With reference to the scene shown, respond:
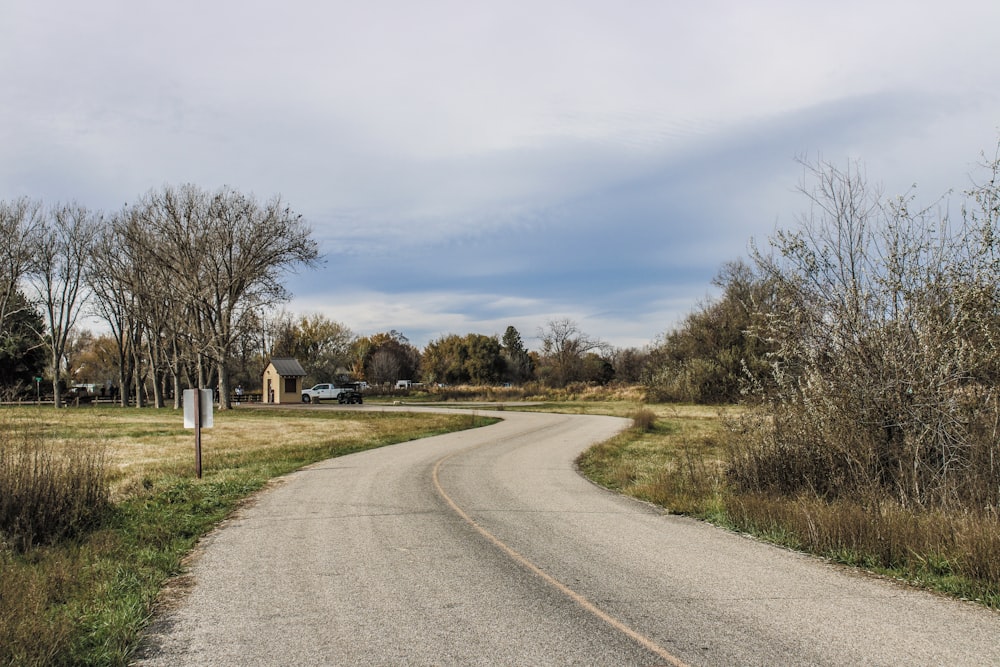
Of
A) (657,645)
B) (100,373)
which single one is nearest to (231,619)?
(657,645)

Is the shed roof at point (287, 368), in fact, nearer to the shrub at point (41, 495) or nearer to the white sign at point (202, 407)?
the white sign at point (202, 407)

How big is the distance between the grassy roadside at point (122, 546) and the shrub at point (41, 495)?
202 mm

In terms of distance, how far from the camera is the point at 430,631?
19.0 feet

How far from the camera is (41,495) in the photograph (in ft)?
33.5

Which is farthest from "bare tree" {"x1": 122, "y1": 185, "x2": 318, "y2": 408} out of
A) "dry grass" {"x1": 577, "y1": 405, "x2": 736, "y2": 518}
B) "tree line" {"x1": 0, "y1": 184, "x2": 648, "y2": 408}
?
"dry grass" {"x1": 577, "y1": 405, "x2": 736, "y2": 518}

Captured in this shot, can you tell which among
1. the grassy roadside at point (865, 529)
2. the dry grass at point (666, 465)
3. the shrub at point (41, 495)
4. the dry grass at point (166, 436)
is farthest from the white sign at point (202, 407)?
the grassy roadside at point (865, 529)

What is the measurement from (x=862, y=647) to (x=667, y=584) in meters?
2.11

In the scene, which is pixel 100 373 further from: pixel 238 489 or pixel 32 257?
pixel 238 489

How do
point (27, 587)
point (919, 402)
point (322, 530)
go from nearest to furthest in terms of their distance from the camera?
point (27, 587) < point (322, 530) < point (919, 402)

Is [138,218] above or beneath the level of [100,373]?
above

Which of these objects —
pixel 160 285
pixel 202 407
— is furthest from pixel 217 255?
pixel 202 407

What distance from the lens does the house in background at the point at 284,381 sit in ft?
235

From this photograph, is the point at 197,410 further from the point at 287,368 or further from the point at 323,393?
the point at 323,393

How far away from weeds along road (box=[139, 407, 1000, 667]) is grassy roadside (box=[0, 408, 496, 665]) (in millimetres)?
446
